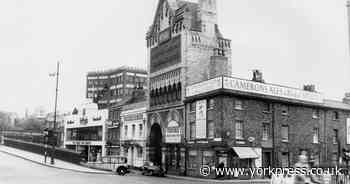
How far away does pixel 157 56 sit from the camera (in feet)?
170

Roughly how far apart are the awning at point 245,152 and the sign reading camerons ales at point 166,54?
1243 centimetres

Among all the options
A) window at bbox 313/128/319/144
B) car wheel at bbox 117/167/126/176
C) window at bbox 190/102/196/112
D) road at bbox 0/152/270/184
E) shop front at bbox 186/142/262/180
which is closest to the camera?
road at bbox 0/152/270/184

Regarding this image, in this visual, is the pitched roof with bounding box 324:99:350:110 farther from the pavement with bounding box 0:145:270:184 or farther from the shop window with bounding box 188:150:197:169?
the pavement with bounding box 0:145:270:184

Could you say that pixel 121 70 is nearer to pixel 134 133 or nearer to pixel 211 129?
pixel 134 133

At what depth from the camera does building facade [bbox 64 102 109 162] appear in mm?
66625

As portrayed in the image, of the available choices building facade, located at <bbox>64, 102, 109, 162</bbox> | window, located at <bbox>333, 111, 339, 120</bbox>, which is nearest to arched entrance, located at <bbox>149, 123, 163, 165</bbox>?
building facade, located at <bbox>64, 102, 109, 162</bbox>

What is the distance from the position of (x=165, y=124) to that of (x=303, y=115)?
14742 mm

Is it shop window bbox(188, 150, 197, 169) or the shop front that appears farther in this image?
shop window bbox(188, 150, 197, 169)

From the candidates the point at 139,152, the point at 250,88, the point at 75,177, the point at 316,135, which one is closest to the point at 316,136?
the point at 316,135

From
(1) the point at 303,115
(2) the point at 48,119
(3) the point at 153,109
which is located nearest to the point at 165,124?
(3) the point at 153,109

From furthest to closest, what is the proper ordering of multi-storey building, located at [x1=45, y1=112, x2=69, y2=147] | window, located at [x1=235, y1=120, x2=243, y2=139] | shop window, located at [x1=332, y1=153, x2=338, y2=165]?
1. multi-storey building, located at [x1=45, y1=112, x2=69, y2=147]
2. shop window, located at [x1=332, y1=153, x2=338, y2=165]
3. window, located at [x1=235, y1=120, x2=243, y2=139]

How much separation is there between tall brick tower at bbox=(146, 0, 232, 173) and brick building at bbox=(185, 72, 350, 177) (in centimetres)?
256

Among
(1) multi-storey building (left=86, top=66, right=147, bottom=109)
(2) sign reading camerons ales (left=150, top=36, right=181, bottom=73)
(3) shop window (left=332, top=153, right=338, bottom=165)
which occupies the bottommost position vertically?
(3) shop window (left=332, top=153, right=338, bottom=165)

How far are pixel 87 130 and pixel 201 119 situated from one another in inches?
1444
